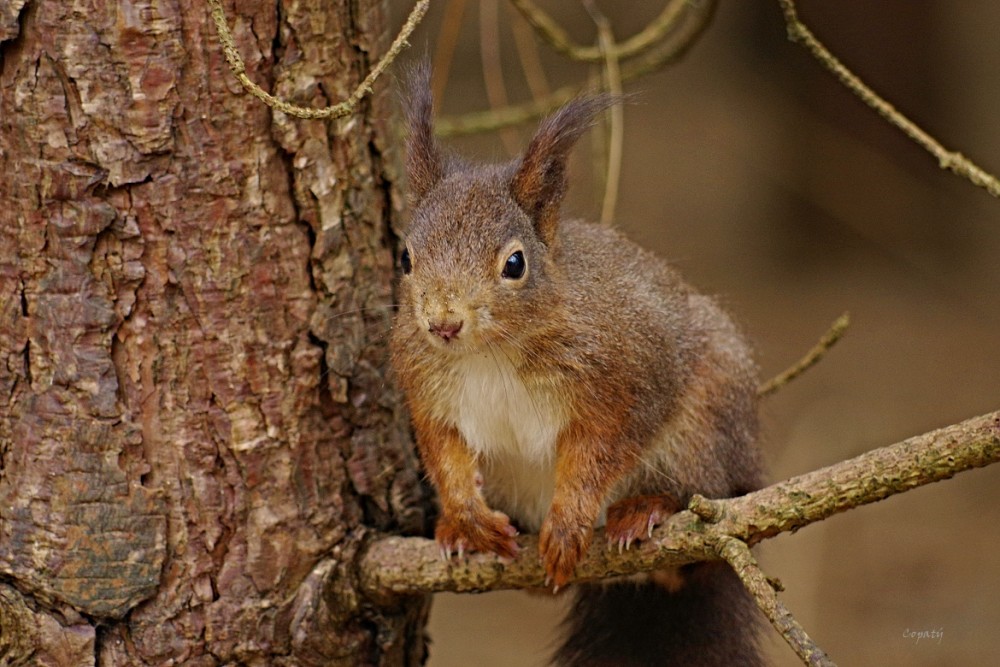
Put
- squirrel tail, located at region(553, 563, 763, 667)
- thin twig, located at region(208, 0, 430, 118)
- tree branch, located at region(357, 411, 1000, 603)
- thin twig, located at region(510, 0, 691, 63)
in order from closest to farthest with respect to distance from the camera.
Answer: tree branch, located at region(357, 411, 1000, 603) < thin twig, located at region(208, 0, 430, 118) < squirrel tail, located at region(553, 563, 763, 667) < thin twig, located at region(510, 0, 691, 63)

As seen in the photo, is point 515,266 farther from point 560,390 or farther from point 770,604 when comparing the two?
point 770,604

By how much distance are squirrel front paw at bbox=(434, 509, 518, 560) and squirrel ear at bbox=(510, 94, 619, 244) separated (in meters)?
0.62

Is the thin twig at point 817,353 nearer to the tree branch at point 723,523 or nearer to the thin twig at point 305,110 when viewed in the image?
the tree branch at point 723,523

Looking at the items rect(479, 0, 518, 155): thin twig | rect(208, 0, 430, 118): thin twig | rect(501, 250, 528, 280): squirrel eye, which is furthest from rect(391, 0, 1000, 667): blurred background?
rect(208, 0, 430, 118): thin twig

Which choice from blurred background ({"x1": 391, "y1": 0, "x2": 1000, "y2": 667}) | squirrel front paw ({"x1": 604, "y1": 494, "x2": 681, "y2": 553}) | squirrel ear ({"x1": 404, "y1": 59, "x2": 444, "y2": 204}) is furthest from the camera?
blurred background ({"x1": 391, "y1": 0, "x2": 1000, "y2": 667})

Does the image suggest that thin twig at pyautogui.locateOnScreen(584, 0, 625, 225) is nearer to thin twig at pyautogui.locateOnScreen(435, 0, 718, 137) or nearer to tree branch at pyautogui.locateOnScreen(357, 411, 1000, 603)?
thin twig at pyautogui.locateOnScreen(435, 0, 718, 137)

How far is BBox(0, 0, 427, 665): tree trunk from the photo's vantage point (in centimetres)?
229

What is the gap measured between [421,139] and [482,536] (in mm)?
880

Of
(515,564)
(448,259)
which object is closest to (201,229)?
(448,259)

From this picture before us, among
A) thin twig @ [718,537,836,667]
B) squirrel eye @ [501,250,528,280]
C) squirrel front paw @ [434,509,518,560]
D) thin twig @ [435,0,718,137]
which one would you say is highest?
thin twig @ [435,0,718,137]

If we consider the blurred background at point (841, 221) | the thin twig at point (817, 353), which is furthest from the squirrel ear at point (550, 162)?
the blurred background at point (841, 221)

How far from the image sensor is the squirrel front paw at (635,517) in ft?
7.91

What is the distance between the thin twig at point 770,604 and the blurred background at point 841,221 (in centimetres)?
320

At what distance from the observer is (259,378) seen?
2486mm
